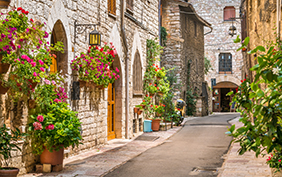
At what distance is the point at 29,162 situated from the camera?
5934 millimetres

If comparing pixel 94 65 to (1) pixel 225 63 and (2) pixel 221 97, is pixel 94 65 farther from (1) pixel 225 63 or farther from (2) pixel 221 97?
(2) pixel 221 97

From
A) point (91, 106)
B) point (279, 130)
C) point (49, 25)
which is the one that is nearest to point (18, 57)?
point (49, 25)

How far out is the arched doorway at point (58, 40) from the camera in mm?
7195

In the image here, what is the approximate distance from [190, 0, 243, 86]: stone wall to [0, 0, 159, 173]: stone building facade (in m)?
18.6

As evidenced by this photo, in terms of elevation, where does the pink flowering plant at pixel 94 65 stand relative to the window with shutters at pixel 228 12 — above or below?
below

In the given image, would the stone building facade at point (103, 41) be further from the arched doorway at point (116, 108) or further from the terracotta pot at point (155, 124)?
the terracotta pot at point (155, 124)

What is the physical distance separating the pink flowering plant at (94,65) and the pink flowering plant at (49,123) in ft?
4.98

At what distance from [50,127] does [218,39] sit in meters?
28.0

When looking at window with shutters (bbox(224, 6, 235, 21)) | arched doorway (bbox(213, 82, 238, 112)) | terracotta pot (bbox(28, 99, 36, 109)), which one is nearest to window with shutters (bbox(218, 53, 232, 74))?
arched doorway (bbox(213, 82, 238, 112))

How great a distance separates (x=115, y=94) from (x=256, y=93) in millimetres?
8547

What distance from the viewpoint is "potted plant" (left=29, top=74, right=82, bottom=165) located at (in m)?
5.86

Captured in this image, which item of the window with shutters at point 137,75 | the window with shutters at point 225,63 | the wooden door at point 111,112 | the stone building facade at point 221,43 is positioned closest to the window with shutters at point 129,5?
the window with shutters at point 137,75

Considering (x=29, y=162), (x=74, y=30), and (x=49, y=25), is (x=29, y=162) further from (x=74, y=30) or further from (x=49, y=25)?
(x=74, y=30)

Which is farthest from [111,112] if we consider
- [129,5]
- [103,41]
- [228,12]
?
[228,12]
